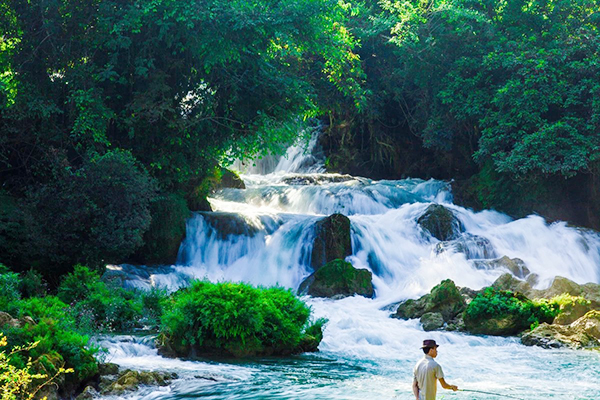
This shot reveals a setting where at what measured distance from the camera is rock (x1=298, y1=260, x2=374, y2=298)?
54.7 ft

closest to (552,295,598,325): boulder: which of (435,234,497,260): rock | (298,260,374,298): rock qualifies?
(298,260,374,298): rock

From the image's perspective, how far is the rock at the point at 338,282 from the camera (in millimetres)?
16672

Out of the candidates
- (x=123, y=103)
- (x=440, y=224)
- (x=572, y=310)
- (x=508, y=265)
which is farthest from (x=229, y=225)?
(x=572, y=310)

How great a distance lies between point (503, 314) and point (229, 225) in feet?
31.5

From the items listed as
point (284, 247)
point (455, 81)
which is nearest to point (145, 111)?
point (284, 247)

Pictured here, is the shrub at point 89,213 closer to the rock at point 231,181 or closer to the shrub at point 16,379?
the shrub at point 16,379

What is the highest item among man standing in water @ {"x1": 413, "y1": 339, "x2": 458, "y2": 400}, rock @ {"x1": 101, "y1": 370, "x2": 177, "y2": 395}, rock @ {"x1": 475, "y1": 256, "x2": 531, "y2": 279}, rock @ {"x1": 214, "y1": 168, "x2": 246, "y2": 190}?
rock @ {"x1": 214, "y1": 168, "x2": 246, "y2": 190}

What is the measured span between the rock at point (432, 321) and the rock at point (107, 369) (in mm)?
7098

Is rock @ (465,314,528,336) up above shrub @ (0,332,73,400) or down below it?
above

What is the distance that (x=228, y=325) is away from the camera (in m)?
10.4

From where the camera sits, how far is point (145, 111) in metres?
17.2

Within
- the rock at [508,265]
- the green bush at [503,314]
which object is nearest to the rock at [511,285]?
the green bush at [503,314]

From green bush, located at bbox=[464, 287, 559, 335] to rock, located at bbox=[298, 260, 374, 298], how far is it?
386 centimetres

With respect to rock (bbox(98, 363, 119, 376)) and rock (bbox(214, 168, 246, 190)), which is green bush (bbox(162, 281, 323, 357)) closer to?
rock (bbox(98, 363, 119, 376))
